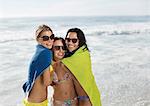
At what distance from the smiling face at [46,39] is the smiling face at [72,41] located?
14cm

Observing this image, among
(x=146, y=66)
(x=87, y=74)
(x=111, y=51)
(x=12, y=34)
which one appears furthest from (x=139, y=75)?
(x=12, y=34)

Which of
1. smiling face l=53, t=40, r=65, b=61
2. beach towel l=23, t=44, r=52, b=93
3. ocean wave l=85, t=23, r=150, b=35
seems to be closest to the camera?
beach towel l=23, t=44, r=52, b=93

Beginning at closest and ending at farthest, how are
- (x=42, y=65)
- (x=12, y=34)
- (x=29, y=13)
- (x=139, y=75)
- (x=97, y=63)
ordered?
(x=42, y=65) < (x=139, y=75) < (x=97, y=63) < (x=12, y=34) < (x=29, y=13)

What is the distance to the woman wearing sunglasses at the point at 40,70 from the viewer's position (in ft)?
8.56

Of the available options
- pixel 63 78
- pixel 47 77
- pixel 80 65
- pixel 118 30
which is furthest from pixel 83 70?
pixel 118 30

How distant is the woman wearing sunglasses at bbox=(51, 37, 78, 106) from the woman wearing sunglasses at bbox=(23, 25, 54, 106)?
75 mm

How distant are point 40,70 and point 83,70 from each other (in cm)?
36

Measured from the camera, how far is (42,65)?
262cm

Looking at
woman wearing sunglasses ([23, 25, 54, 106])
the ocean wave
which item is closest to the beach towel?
woman wearing sunglasses ([23, 25, 54, 106])

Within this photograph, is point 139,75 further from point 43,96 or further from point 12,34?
point 12,34

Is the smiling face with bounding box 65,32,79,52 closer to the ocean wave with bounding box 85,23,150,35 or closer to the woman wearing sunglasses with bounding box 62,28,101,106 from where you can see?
the woman wearing sunglasses with bounding box 62,28,101,106

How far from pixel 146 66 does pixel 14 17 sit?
19709mm

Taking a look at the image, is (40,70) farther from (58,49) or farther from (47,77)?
(58,49)

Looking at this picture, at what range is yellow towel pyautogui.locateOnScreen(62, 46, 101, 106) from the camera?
2.73 m
